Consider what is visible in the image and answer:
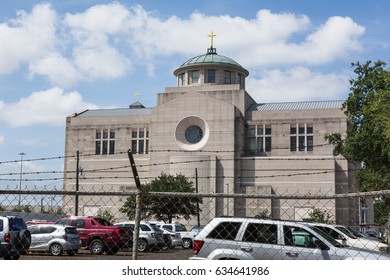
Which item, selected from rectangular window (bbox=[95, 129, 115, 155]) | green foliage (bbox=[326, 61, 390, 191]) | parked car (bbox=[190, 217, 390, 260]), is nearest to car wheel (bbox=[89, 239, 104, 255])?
parked car (bbox=[190, 217, 390, 260])

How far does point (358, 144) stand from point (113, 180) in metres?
49.2

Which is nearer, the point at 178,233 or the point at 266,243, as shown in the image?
the point at 266,243

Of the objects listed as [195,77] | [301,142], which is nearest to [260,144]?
[301,142]

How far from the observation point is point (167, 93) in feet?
285

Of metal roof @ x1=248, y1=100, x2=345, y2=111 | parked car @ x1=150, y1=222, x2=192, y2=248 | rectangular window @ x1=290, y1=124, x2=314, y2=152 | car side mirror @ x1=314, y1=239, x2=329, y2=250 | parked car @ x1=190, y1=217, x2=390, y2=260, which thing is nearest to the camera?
parked car @ x1=190, y1=217, x2=390, y2=260

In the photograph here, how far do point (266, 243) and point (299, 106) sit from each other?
7704cm

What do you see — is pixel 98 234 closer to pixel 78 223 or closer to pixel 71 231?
pixel 78 223

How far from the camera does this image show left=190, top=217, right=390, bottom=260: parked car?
9258 mm

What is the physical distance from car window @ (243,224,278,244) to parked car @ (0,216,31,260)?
296 inches

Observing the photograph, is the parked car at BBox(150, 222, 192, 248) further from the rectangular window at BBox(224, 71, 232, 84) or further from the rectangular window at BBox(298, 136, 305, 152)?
the rectangular window at BBox(224, 71, 232, 84)

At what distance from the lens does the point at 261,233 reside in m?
9.55

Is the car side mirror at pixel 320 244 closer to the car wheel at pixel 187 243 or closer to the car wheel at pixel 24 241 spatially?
the car wheel at pixel 24 241

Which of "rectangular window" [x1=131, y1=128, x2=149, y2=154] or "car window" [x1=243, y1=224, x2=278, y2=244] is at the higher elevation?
"rectangular window" [x1=131, y1=128, x2=149, y2=154]

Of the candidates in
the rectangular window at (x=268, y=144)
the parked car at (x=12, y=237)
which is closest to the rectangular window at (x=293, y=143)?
the rectangular window at (x=268, y=144)
